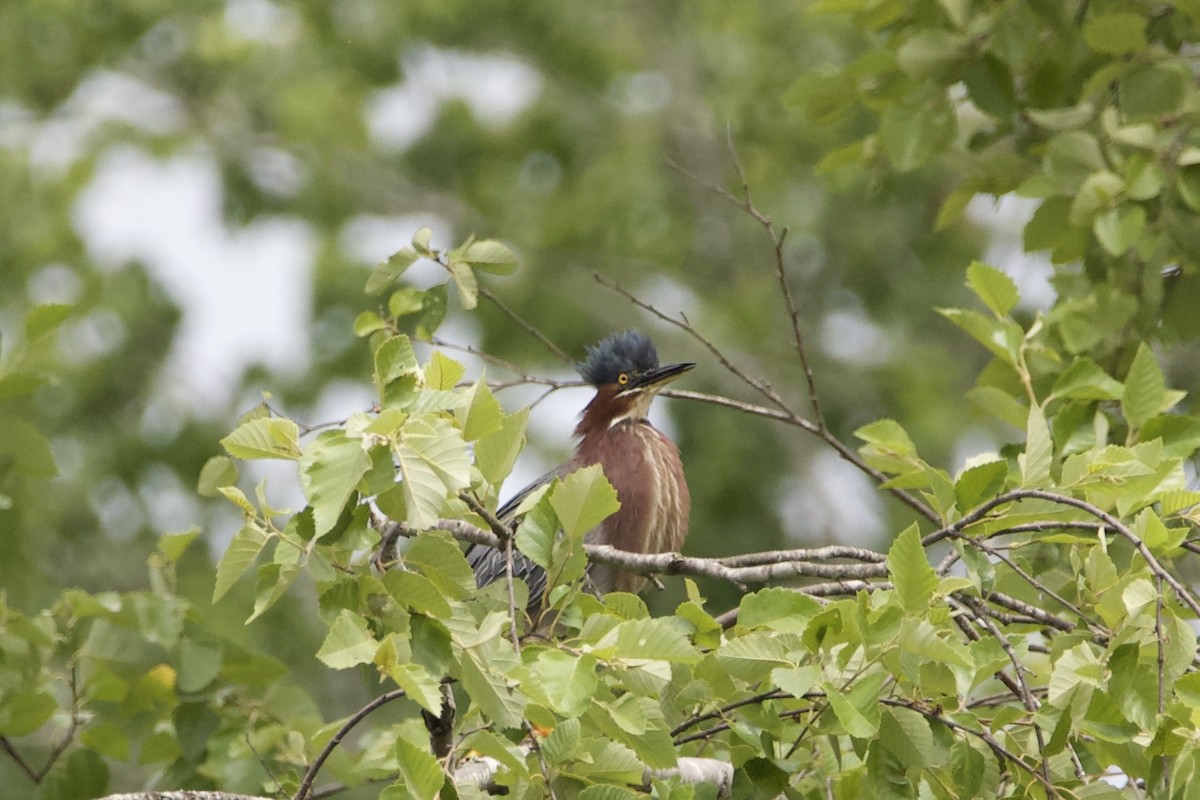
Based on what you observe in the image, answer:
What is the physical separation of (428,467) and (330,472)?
5.6 inches

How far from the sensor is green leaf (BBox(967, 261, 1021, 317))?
3352 mm

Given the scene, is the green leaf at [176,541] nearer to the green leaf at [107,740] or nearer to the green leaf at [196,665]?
the green leaf at [196,665]

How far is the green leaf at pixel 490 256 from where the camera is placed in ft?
10.7

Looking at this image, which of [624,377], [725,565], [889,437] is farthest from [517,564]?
[889,437]

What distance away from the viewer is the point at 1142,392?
10.4 ft

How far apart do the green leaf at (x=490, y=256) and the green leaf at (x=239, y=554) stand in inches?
46.1

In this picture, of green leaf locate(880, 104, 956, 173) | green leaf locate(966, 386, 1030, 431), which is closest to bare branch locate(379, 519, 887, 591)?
green leaf locate(966, 386, 1030, 431)

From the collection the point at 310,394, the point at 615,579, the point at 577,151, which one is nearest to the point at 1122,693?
the point at 615,579

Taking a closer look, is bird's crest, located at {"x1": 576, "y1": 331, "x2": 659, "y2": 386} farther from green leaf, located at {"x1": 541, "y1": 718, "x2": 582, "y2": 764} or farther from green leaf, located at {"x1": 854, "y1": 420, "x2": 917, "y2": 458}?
green leaf, located at {"x1": 541, "y1": 718, "x2": 582, "y2": 764}

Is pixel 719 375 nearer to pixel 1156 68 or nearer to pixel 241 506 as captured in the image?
pixel 1156 68

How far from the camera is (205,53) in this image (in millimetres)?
15016

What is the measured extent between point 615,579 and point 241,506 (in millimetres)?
2478

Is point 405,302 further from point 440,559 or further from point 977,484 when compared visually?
point 977,484

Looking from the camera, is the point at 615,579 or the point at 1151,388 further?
the point at 615,579
